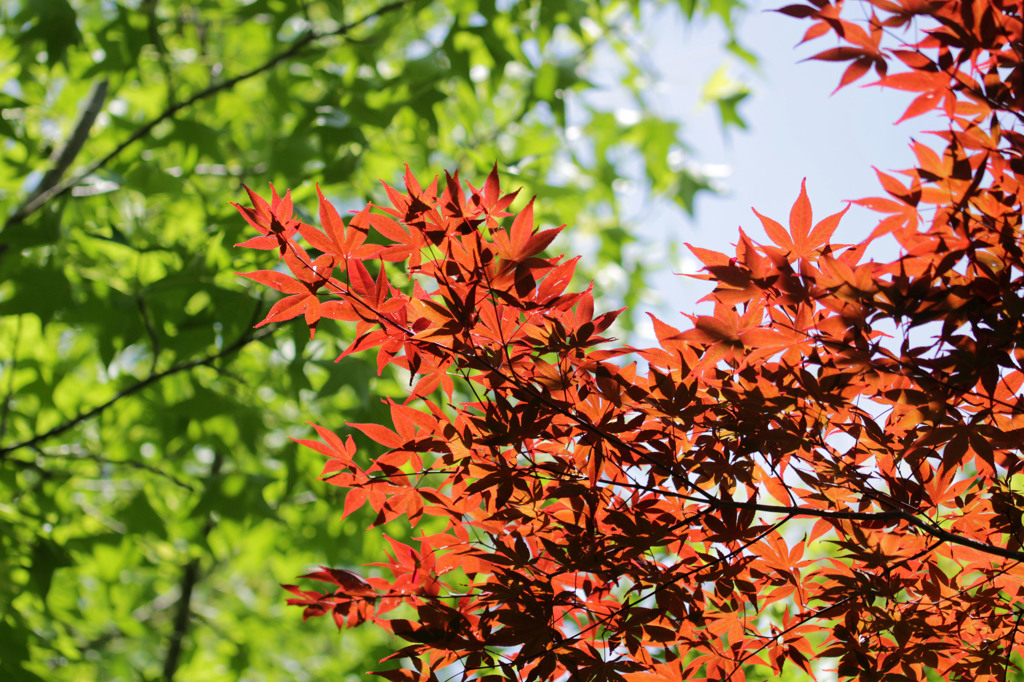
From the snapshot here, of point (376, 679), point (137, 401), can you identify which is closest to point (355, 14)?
point (137, 401)

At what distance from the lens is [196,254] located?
1712 mm

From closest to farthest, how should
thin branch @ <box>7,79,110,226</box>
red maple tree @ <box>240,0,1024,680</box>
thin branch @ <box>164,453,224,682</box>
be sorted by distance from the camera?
1. red maple tree @ <box>240,0,1024,680</box>
2. thin branch @ <box>7,79,110,226</box>
3. thin branch @ <box>164,453,224,682</box>

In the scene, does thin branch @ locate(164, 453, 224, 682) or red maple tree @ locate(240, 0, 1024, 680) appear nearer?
red maple tree @ locate(240, 0, 1024, 680)

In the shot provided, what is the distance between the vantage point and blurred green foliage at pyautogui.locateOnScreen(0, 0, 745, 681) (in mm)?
1780

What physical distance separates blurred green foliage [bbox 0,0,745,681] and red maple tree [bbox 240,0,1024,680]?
27.5 inches

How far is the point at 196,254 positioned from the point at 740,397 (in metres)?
1.45

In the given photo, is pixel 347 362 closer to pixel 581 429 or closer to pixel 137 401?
pixel 581 429

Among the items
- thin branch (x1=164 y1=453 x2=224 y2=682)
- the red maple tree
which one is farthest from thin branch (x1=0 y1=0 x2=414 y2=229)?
the red maple tree

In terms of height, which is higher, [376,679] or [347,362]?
[347,362]

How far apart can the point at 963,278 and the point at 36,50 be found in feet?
9.56

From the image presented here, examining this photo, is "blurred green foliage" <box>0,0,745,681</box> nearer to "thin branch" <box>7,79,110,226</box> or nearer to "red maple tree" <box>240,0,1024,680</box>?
"thin branch" <box>7,79,110,226</box>

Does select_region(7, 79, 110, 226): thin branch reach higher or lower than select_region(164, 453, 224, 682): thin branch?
higher

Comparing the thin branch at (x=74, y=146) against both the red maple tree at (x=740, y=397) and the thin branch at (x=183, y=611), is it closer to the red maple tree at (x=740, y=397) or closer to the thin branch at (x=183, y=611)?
the thin branch at (x=183, y=611)

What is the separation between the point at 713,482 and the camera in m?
0.87
